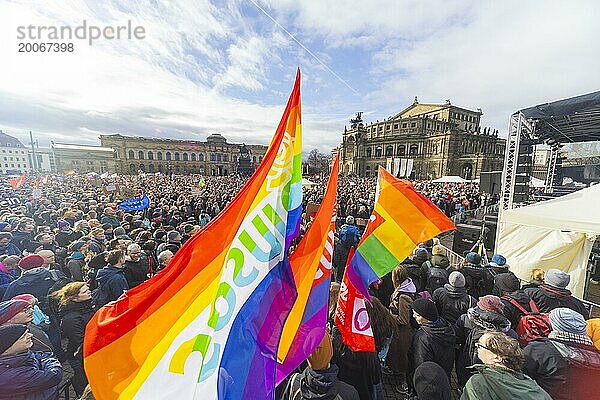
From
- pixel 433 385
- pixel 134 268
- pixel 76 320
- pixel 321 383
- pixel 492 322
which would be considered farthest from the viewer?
pixel 134 268

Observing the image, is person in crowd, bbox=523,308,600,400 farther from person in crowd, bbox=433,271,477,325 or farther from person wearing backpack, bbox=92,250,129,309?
person wearing backpack, bbox=92,250,129,309

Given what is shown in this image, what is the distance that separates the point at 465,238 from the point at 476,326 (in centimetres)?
913

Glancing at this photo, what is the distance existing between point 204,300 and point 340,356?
1479mm

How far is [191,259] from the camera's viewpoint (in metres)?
2.17

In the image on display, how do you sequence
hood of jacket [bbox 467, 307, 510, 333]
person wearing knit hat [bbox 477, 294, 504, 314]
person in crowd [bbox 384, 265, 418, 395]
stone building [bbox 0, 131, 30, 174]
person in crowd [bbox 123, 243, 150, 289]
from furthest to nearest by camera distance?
stone building [bbox 0, 131, 30, 174] → person in crowd [bbox 123, 243, 150, 289] → person in crowd [bbox 384, 265, 418, 395] → person wearing knit hat [bbox 477, 294, 504, 314] → hood of jacket [bbox 467, 307, 510, 333]

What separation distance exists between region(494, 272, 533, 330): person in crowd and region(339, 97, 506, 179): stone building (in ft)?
178

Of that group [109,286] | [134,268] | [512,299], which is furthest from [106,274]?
[512,299]

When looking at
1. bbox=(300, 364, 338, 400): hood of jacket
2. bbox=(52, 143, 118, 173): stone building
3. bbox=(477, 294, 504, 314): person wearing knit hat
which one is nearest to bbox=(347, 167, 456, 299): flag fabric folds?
bbox=(477, 294, 504, 314): person wearing knit hat

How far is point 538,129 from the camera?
10789 millimetres

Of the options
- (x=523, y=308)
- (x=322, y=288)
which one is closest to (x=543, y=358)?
(x=523, y=308)

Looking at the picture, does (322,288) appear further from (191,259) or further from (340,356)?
(191,259)

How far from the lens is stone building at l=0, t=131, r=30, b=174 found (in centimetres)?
8981

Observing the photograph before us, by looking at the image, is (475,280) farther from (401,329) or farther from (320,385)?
(320,385)

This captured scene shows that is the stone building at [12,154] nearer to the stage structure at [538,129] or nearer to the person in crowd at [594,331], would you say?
the stage structure at [538,129]
